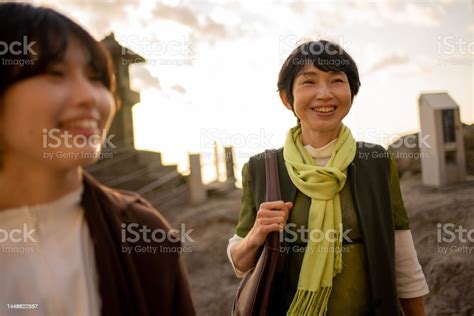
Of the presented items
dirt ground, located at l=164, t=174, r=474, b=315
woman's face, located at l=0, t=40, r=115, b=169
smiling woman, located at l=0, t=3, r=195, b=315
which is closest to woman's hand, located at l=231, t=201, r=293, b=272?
smiling woman, located at l=0, t=3, r=195, b=315

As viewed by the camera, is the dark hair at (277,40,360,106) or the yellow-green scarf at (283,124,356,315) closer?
the yellow-green scarf at (283,124,356,315)

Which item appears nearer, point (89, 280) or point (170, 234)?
point (89, 280)

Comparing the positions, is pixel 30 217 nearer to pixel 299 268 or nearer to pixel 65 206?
pixel 65 206

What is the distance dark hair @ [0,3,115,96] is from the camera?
1.00 metres

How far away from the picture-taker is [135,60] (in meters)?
10.3

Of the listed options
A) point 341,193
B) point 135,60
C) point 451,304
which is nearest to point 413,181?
point 451,304

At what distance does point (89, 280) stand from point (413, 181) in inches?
262

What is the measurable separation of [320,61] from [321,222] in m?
0.72

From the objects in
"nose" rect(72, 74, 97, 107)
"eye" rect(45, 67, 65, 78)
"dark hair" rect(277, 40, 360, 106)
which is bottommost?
"nose" rect(72, 74, 97, 107)

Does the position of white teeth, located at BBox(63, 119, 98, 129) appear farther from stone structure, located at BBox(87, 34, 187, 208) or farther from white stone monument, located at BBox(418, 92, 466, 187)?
stone structure, located at BBox(87, 34, 187, 208)

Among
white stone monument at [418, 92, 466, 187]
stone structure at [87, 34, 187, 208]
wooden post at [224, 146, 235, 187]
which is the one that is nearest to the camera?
white stone monument at [418, 92, 466, 187]

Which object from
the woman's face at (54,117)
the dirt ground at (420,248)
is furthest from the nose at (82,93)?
the dirt ground at (420,248)

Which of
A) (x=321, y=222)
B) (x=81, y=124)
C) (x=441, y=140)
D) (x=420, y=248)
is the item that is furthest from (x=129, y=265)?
(x=441, y=140)

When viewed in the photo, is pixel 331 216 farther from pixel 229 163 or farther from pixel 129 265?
pixel 229 163
